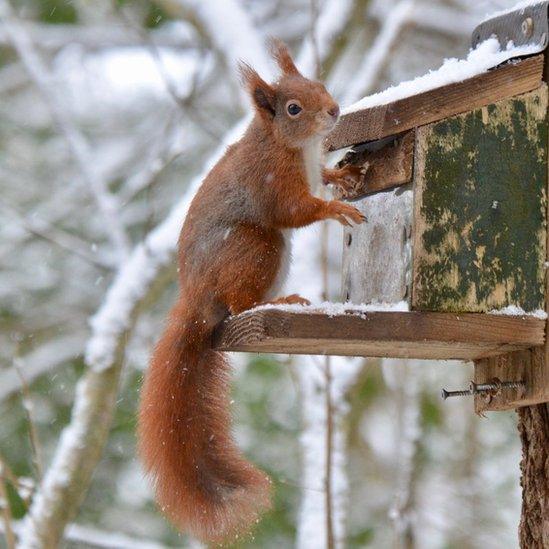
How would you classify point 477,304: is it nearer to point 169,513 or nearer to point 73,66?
point 169,513

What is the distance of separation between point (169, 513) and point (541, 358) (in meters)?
0.95

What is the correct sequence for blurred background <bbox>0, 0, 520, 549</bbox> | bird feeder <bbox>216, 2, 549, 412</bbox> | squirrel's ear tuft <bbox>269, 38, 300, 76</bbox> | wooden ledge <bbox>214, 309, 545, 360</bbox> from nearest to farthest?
wooden ledge <bbox>214, 309, 545, 360</bbox> → bird feeder <bbox>216, 2, 549, 412</bbox> → squirrel's ear tuft <bbox>269, 38, 300, 76</bbox> → blurred background <bbox>0, 0, 520, 549</bbox>

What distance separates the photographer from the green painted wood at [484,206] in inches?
85.3

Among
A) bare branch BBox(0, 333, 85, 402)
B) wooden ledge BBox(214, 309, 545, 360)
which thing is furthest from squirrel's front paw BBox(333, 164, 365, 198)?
bare branch BBox(0, 333, 85, 402)

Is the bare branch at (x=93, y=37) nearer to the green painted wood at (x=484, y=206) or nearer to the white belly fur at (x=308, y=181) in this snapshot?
the white belly fur at (x=308, y=181)

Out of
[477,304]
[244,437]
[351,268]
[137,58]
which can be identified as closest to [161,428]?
[351,268]

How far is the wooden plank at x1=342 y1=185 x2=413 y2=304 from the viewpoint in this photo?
7.39 ft

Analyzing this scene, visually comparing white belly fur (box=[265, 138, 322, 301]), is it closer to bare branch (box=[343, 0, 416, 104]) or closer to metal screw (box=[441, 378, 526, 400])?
metal screw (box=[441, 378, 526, 400])

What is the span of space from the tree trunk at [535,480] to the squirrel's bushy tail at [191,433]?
1.98 ft

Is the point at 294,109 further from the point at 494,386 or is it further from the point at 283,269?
the point at 494,386

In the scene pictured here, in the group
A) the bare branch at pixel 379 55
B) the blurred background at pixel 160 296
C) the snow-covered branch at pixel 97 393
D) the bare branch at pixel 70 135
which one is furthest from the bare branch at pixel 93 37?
the snow-covered branch at pixel 97 393

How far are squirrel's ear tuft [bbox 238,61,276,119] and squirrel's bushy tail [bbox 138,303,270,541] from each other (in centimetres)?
54

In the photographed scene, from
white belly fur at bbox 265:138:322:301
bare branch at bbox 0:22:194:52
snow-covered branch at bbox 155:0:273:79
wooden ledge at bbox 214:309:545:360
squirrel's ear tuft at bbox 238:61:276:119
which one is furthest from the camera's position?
bare branch at bbox 0:22:194:52

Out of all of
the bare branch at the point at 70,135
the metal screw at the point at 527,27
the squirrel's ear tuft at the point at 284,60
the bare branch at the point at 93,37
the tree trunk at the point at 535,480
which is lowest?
the tree trunk at the point at 535,480
